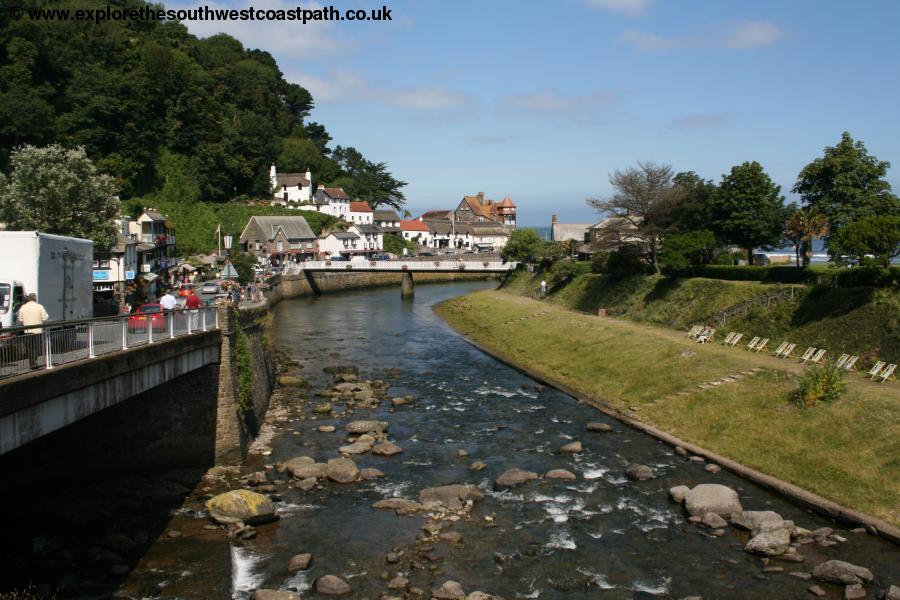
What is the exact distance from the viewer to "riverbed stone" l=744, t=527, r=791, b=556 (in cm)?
2402

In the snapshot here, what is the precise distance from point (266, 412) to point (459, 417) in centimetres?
1147

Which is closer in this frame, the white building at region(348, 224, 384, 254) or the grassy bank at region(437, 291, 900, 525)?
the grassy bank at region(437, 291, 900, 525)

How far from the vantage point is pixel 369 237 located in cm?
16212

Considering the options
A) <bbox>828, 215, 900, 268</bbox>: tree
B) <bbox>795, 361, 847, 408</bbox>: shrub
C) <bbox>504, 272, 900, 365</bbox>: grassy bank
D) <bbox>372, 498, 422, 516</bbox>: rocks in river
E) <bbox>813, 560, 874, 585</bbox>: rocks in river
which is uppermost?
<bbox>828, 215, 900, 268</bbox>: tree

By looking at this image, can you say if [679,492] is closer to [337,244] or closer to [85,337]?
[85,337]

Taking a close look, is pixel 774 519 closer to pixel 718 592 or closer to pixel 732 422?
pixel 718 592

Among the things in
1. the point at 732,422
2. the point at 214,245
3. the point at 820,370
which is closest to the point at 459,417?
the point at 732,422

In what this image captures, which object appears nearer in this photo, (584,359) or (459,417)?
(459,417)

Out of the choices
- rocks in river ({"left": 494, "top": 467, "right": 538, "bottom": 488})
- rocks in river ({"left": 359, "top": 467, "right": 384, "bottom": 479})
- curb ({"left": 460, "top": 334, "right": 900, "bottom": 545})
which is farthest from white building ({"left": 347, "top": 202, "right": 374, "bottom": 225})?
rocks in river ({"left": 494, "top": 467, "right": 538, "bottom": 488})

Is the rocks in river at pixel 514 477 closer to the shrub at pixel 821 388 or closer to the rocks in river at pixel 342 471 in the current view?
the rocks in river at pixel 342 471

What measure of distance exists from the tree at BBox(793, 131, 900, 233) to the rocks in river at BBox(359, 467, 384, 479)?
44502 millimetres

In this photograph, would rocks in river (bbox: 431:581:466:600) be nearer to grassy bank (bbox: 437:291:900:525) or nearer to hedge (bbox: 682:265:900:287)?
grassy bank (bbox: 437:291:900:525)

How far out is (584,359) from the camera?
5522cm

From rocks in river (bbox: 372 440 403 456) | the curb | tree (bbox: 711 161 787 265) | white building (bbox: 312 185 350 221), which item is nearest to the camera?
the curb
